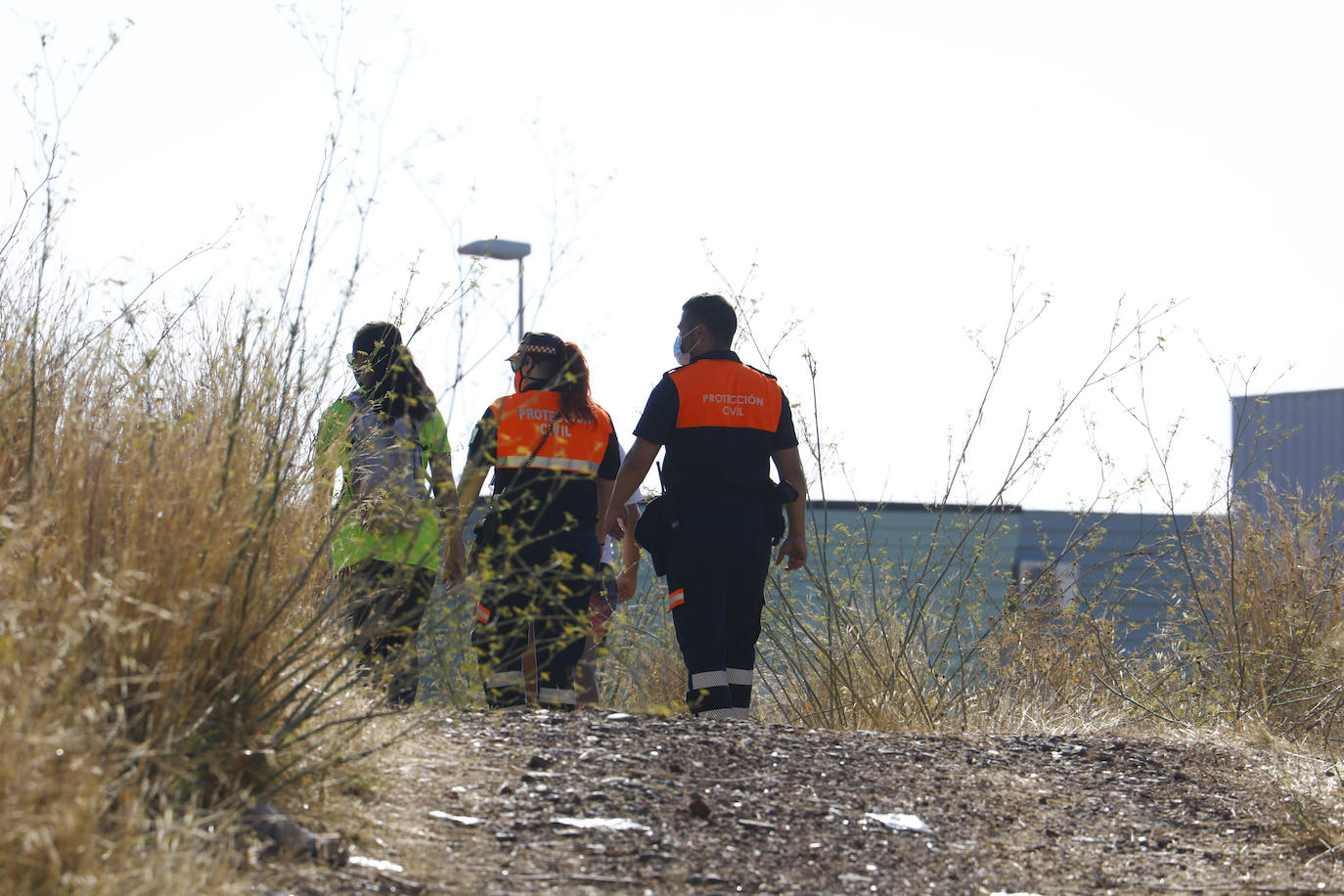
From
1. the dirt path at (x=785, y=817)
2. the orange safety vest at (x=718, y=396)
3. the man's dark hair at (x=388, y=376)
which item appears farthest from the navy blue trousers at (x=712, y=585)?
the man's dark hair at (x=388, y=376)

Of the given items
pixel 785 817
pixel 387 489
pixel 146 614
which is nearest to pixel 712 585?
pixel 387 489

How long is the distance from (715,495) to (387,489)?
133cm

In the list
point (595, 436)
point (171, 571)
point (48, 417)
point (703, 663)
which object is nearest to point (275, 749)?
point (171, 571)

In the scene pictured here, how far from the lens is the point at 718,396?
5211 millimetres

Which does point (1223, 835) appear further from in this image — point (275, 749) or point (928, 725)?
point (275, 749)

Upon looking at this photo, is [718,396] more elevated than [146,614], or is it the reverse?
[718,396]

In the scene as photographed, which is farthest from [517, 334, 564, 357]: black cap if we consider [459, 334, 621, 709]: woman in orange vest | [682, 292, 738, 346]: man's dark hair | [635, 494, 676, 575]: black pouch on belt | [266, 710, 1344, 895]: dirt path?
[266, 710, 1344, 895]: dirt path

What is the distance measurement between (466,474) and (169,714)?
108cm

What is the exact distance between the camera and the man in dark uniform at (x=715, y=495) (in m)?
5.11

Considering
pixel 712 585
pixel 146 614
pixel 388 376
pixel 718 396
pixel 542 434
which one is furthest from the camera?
pixel 542 434

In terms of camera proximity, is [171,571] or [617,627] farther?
[617,627]

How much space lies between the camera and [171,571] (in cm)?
306

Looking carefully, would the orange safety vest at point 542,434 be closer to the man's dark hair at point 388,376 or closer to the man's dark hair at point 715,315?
the man's dark hair at point 388,376

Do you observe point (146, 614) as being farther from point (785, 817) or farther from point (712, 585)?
point (712, 585)
